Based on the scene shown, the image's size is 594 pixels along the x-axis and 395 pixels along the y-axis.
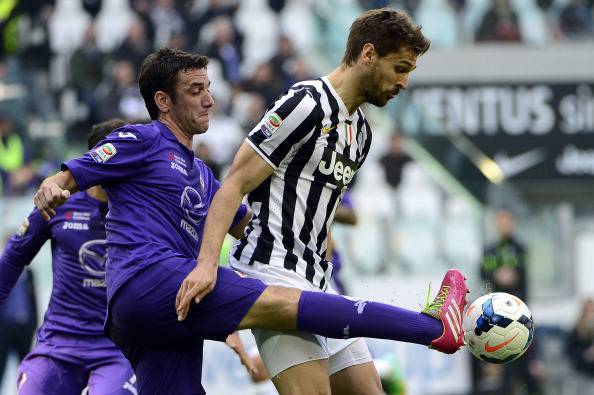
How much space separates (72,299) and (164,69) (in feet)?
5.87

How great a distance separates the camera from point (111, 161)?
5.38 metres

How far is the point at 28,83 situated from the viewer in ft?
53.4

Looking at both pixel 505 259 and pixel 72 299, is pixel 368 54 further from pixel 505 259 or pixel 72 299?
pixel 505 259

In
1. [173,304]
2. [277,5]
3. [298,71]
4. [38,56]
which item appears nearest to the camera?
[173,304]

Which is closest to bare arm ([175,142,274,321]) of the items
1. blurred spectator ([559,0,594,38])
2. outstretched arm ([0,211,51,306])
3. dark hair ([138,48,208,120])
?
dark hair ([138,48,208,120])

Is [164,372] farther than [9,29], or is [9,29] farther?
[9,29]

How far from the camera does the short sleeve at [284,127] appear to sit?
17.6ft

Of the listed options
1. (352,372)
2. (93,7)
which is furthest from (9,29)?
(352,372)

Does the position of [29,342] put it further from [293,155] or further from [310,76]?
[293,155]

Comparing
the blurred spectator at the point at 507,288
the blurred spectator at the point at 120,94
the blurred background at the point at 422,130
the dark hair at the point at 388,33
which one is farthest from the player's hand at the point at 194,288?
the blurred spectator at the point at 120,94

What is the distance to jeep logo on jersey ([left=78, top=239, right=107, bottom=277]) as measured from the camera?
265 inches

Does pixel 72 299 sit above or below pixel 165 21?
below

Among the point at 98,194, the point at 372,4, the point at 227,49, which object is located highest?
the point at 372,4

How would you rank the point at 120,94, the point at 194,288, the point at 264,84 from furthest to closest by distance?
the point at 264,84 < the point at 120,94 < the point at 194,288
